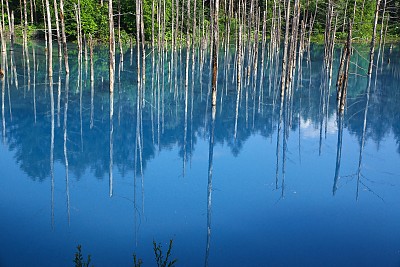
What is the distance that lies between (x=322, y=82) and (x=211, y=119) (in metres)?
9.88

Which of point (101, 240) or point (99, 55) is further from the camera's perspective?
point (99, 55)

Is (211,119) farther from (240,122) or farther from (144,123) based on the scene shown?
(144,123)

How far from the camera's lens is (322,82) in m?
22.7

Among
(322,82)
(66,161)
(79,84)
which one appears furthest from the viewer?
(322,82)

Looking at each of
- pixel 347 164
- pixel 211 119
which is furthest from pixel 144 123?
pixel 347 164

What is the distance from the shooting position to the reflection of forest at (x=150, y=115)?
36.7 ft

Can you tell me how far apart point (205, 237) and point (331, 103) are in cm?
1192

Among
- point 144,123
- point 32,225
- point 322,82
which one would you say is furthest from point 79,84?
point 32,225

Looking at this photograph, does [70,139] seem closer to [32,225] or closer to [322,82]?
[32,225]

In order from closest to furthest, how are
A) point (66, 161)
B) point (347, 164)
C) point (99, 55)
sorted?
point (66, 161) → point (347, 164) → point (99, 55)

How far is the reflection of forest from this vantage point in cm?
1118

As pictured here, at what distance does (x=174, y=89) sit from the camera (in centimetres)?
1992

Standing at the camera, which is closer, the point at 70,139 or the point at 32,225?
the point at 32,225

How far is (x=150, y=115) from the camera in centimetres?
1504
